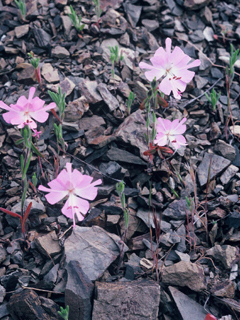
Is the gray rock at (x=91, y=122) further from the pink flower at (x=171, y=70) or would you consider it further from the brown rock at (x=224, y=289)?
the brown rock at (x=224, y=289)

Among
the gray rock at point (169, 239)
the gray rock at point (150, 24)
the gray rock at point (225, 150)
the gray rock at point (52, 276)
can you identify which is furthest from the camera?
the gray rock at point (150, 24)

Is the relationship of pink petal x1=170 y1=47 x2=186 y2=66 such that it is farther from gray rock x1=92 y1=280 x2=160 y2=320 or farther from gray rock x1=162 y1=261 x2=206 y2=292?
gray rock x1=92 y1=280 x2=160 y2=320

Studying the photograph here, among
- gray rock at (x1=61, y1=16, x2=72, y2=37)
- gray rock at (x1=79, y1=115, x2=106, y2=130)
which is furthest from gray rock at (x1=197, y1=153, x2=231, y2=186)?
gray rock at (x1=61, y1=16, x2=72, y2=37)

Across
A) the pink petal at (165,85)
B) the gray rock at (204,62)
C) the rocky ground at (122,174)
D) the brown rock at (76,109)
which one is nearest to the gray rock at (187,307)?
the rocky ground at (122,174)

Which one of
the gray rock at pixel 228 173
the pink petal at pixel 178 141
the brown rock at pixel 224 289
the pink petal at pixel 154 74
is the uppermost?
the pink petal at pixel 154 74

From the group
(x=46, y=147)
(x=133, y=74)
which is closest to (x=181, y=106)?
(x=133, y=74)

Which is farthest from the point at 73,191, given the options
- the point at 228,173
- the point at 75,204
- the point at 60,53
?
the point at 60,53

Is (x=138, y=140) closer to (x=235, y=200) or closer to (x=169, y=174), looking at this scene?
(x=169, y=174)
